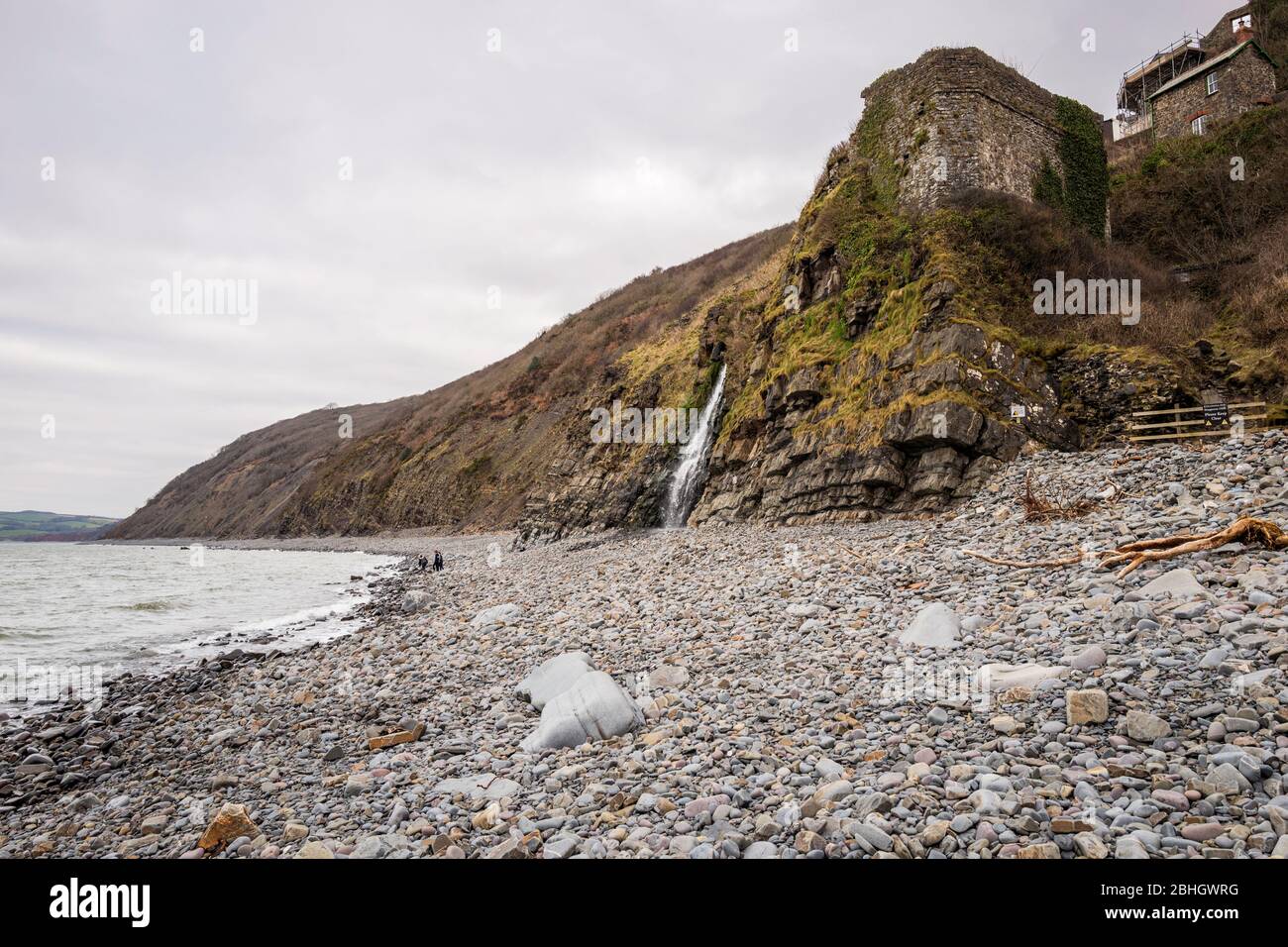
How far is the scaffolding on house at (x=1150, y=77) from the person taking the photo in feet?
138

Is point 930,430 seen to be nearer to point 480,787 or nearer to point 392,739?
point 392,739

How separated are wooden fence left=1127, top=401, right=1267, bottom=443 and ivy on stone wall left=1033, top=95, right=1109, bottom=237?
12061 millimetres

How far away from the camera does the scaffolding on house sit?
41.9 m

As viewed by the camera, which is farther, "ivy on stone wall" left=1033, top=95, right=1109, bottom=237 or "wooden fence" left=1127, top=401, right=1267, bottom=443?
"ivy on stone wall" left=1033, top=95, right=1109, bottom=237

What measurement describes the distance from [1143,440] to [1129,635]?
1247cm

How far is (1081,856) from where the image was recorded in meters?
3.67

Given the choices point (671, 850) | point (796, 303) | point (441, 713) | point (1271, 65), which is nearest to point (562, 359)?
point (796, 303)

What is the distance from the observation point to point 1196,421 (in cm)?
1501

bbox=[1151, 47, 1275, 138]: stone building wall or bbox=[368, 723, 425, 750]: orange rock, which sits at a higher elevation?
bbox=[1151, 47, 1275, 138]: stone building wall

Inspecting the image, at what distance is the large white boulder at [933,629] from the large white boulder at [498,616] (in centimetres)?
863

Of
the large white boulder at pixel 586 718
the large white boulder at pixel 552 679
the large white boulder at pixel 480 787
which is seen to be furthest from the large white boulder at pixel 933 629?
the large white boulder at pixel 480 787

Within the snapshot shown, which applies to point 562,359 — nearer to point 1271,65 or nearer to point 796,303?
point 796,303

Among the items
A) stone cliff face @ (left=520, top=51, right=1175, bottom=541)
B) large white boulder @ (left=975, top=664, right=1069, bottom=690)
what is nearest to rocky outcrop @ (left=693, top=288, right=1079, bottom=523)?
stone cliff face @ (left=520, top=51, right=1175, bottom=541)

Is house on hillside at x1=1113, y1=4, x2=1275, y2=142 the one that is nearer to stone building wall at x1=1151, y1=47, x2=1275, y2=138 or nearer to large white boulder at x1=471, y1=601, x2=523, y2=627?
stone building wall at x1=1151, y1=47, x2=1275, y2=138
